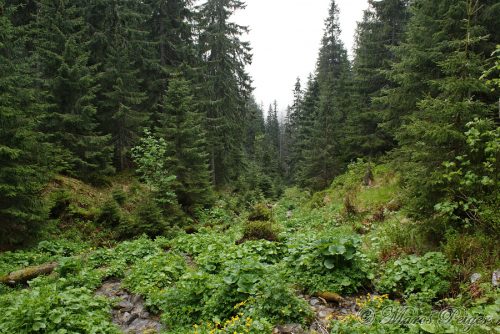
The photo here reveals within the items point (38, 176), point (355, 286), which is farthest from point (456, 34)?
A: point (38, 176)

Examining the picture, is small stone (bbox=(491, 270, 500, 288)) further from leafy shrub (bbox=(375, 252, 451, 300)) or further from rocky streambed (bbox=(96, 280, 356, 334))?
rocky streambed (bbox=(96, 280, 356, 334))

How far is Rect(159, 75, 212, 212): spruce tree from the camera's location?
16.5m

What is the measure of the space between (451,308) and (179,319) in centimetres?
453

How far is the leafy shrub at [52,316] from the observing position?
201 inches

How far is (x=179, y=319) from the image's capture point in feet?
19.1

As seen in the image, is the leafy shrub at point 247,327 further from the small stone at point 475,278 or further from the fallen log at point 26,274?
the fallen log at point 26,274

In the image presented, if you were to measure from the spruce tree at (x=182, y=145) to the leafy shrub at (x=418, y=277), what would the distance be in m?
12.1

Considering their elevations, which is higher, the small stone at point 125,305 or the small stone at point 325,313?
the small stone at point 325,313

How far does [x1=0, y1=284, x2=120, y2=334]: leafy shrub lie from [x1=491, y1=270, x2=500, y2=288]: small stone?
20.3ft

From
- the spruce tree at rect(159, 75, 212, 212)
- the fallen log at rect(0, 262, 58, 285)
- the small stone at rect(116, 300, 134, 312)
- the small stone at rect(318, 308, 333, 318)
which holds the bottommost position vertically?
the small stone at rect(116, 300, 134, 312)

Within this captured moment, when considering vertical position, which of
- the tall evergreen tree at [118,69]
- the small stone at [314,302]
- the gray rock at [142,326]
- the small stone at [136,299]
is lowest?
the gray rock at [142,326]

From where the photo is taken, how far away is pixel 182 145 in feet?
55.2

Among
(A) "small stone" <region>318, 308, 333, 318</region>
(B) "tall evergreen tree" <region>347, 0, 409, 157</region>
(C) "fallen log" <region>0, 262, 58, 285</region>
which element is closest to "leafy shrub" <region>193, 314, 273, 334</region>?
(A) "small stone" <region>318, 308, 333, 318</region>

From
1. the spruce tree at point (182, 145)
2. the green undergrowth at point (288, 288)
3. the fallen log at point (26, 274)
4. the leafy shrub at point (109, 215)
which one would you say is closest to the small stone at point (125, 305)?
the green undergrowth at point (288, 288)
